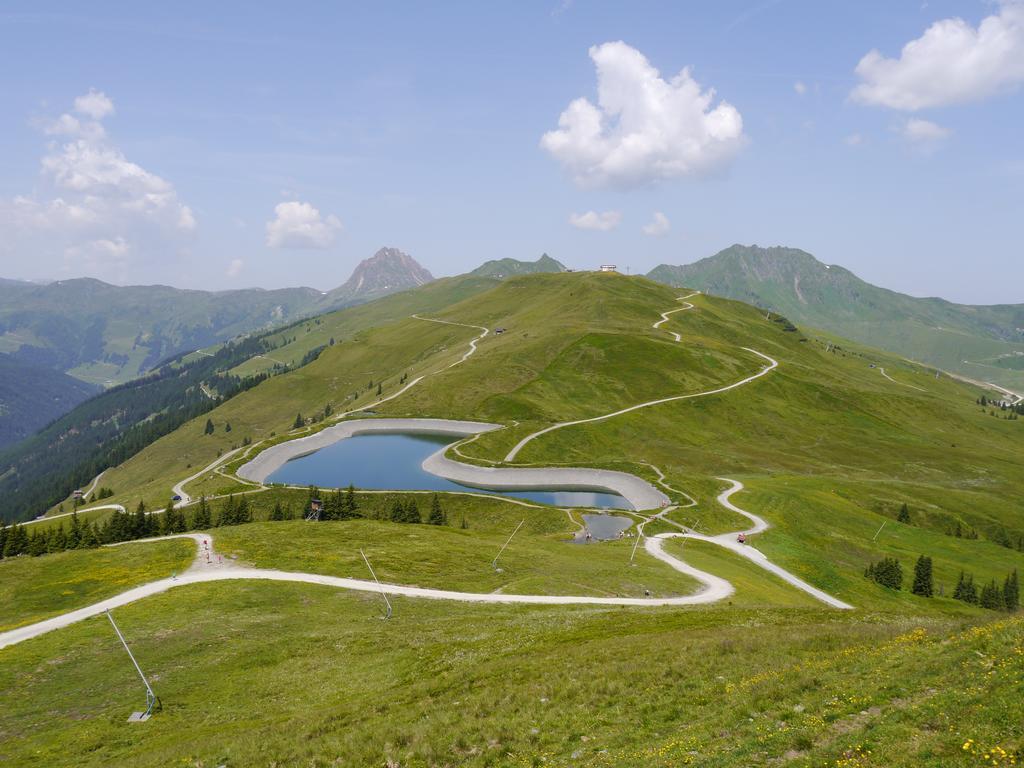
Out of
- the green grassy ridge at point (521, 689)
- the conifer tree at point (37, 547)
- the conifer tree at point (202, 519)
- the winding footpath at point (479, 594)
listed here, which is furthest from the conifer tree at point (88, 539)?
the green grassy ridge at point (521, 689)

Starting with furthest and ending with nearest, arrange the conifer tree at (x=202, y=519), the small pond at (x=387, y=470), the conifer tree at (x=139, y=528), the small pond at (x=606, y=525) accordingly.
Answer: the small pond at (x=387, y=470)
the small pond at (x=606, y=525)
the conifer tree at (x=202, y=519)
the conifer tree at (x=139, y=528)

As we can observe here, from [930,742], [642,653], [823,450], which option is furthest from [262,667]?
[823,450]

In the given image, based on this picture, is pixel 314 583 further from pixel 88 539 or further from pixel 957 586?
pixel 957 586

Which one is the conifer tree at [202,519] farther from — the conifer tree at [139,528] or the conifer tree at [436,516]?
the conifer tree at [436,516]

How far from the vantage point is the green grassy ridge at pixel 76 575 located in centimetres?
4750

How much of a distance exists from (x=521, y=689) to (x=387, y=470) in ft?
334

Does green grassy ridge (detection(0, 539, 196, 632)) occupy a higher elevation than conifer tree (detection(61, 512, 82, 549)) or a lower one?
higher

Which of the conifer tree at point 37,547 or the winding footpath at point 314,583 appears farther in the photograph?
the conifer tree at point 37,547

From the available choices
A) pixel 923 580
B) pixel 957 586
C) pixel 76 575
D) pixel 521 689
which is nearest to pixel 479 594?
pixel 521 689

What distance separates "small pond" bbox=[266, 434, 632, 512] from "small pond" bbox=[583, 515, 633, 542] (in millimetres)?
9259

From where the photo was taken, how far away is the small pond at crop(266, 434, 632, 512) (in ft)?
361

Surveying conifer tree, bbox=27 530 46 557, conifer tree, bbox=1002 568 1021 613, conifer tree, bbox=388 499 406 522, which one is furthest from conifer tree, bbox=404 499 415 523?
conifer tree, bbox=1002 568 1021 613

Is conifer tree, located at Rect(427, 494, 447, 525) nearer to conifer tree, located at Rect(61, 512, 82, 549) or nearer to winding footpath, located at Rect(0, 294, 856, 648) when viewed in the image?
winding footpath, located at Rect(0, 294, 856, 648)

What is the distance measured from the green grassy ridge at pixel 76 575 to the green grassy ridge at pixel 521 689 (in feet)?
28.5
